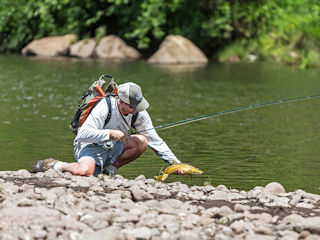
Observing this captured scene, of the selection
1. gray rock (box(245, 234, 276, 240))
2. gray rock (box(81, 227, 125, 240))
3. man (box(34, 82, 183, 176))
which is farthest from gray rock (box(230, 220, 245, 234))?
man (box(34, 82, 183, 176))

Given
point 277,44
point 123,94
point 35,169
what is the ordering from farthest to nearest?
point 277,44 → point 35,169 → point 123,94

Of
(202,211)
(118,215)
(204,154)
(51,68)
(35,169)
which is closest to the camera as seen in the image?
(118,215)

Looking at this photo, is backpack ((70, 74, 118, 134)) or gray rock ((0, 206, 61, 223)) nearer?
gray rock ((0, 206, 61, 223))

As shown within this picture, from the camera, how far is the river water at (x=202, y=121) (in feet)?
25.1

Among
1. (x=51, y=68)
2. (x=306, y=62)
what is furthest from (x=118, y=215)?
(x=306, y=62)

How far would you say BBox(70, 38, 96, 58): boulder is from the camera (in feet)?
79.2

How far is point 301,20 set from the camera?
2319cm

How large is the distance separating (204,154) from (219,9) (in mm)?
15966

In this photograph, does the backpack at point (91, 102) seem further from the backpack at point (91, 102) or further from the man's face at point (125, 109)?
the man's face at point (125, 109)

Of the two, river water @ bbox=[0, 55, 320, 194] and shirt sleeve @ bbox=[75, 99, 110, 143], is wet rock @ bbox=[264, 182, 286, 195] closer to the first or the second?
river water @ bbox=[0, 55, 320, 194]

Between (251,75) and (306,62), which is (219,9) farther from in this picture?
(251,75)

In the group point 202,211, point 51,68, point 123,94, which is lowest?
point 51,68

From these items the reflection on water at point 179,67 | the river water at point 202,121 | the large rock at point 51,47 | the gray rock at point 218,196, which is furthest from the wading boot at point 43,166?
the large rock at point 51,47

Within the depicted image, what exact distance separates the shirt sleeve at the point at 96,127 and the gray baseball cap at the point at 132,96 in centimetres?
25
